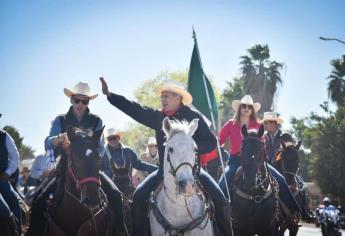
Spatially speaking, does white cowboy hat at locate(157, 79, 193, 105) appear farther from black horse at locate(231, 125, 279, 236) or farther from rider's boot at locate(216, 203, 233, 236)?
rider's boot at locate(216, 203, 233, 236)

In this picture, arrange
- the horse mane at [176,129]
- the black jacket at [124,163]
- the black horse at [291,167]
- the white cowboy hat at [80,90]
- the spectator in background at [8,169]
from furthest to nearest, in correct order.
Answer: the black horse at [291,167], the black jacket at [124,163], the white cowboy hat at [80,90], the spectator in background at [8,169], the horse mane at [176,129]

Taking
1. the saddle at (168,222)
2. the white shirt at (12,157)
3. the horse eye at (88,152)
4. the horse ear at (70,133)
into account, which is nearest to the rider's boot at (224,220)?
the saddle at (168,222)

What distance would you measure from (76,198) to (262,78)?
41281 millimetres

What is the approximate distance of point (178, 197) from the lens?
7.23 meters

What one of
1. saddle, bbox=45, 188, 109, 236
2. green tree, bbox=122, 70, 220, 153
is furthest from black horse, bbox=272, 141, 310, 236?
green tree, bbox=122, 70, 220, 153

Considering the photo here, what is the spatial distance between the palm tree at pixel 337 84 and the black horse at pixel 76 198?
40.9m

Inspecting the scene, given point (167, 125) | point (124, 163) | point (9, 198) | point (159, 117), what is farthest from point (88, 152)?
point (124, 163)

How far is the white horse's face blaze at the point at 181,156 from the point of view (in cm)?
653

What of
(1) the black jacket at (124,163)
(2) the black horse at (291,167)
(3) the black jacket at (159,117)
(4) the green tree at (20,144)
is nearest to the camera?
(3) the black jacket at (159,117)

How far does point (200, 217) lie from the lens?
745 centimetres

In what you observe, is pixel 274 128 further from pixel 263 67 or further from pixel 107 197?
pixel 263 67

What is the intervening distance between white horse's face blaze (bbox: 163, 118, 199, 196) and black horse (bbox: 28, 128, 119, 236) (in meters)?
1.08

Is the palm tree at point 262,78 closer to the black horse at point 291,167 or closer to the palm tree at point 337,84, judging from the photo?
the palm tree at point 337,84

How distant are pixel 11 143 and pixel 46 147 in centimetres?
84
